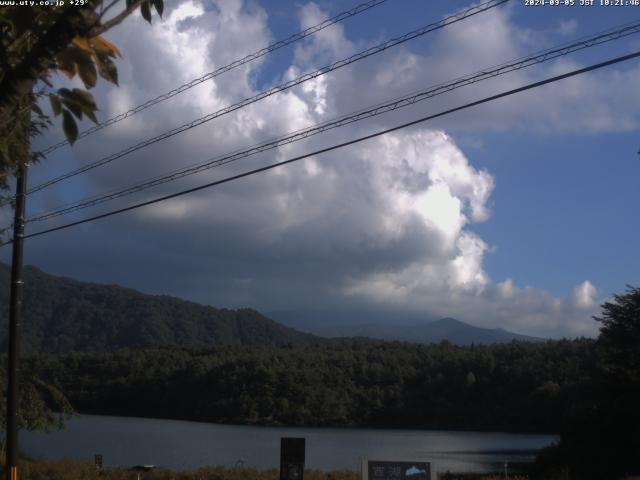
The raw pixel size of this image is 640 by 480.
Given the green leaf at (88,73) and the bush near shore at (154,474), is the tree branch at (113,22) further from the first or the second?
the bush near shore at (154,474)

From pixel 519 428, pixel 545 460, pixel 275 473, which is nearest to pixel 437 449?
pixel 545 460

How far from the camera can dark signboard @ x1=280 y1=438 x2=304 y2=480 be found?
16.9 m

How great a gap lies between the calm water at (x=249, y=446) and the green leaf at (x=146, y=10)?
30.4 meters

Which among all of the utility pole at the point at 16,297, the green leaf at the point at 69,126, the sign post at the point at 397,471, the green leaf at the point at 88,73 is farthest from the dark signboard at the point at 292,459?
the green leaf at the point at 88,73

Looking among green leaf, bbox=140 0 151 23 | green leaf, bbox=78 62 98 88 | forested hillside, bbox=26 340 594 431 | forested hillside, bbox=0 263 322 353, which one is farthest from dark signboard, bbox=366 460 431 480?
forested hillside, bbox=0 263 322 353

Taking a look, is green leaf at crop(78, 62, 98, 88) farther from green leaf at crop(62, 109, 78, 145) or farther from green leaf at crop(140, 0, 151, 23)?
green leaf at crop(140, 0, 151, 23)

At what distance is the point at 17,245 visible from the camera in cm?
1731

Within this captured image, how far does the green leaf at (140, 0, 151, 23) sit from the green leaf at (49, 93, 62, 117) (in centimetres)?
79

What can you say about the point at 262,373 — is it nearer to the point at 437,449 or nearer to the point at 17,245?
the point at 437,449

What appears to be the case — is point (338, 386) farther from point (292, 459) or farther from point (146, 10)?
point (146, 10)

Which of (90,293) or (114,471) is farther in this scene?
(90,293)

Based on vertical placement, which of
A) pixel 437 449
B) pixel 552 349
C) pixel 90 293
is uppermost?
pixel 90 293

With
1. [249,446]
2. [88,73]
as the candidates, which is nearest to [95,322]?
[249,446]

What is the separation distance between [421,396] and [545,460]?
41.6 meters
